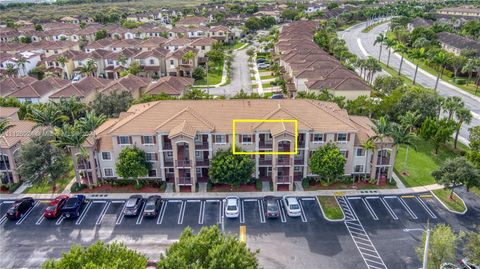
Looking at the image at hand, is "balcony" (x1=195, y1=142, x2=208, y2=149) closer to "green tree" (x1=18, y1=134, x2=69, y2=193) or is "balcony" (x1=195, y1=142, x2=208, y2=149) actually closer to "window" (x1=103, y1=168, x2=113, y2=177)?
"window" (x1=103, y1=168, x2=113, y2=177)

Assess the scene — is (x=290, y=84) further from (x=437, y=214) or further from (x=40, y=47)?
(x=40, y=47)

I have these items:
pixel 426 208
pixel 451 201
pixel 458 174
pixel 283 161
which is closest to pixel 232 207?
pixel 283 161

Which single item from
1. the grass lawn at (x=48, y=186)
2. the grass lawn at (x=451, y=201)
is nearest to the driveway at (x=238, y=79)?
the grass lawn at (x=48, y=186)

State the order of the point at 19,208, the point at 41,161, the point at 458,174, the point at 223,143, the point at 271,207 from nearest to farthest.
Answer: the point at 458,174
the point at 271,207
the point at 19,208
the point at 41,161
the point at 223,143

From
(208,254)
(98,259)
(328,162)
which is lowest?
(328,162)

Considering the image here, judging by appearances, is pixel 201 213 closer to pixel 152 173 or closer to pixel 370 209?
pixel 152 173

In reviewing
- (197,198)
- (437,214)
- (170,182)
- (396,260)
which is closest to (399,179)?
(437,214)
